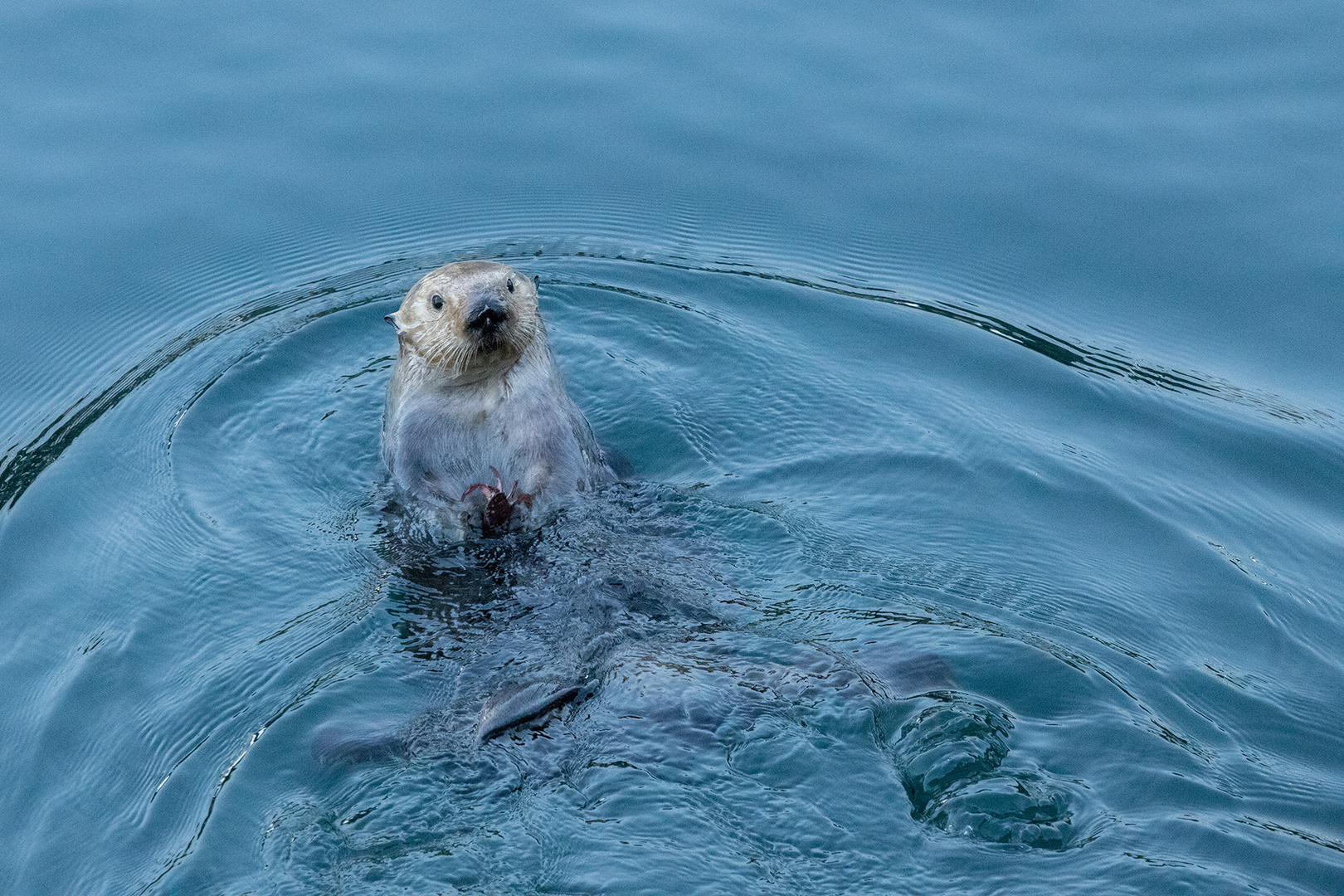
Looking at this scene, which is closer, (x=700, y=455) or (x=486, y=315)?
(x=486, y=315)

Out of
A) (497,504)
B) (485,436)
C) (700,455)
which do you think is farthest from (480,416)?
(700,455)

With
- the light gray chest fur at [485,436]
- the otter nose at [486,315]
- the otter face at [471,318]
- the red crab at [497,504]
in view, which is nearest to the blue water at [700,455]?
the red crab at [497,504]

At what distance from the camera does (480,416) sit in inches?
233

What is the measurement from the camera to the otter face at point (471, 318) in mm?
5613

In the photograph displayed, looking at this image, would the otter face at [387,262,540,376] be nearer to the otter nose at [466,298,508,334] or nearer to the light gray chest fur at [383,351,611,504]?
the otter nose at [466,298,508,334]

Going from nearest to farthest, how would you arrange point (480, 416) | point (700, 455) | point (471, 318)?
1. point (471, 318)
2. point (480, 416)
3. point (700, 455)

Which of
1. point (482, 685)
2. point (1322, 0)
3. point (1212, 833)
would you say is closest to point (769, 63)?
point (1322, 0)

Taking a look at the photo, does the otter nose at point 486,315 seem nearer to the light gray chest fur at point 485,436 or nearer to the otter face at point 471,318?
the otter face at point 471,318

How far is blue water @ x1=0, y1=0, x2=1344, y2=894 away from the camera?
4.34m

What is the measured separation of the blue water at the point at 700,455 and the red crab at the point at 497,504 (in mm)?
129

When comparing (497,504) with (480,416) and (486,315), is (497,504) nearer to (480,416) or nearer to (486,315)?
(480,416)

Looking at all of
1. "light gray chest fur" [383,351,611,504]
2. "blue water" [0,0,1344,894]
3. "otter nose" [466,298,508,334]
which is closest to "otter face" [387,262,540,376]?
"otter nose" [466,298,508,334]

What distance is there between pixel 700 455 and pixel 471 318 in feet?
4.97

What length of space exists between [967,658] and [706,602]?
107cm
